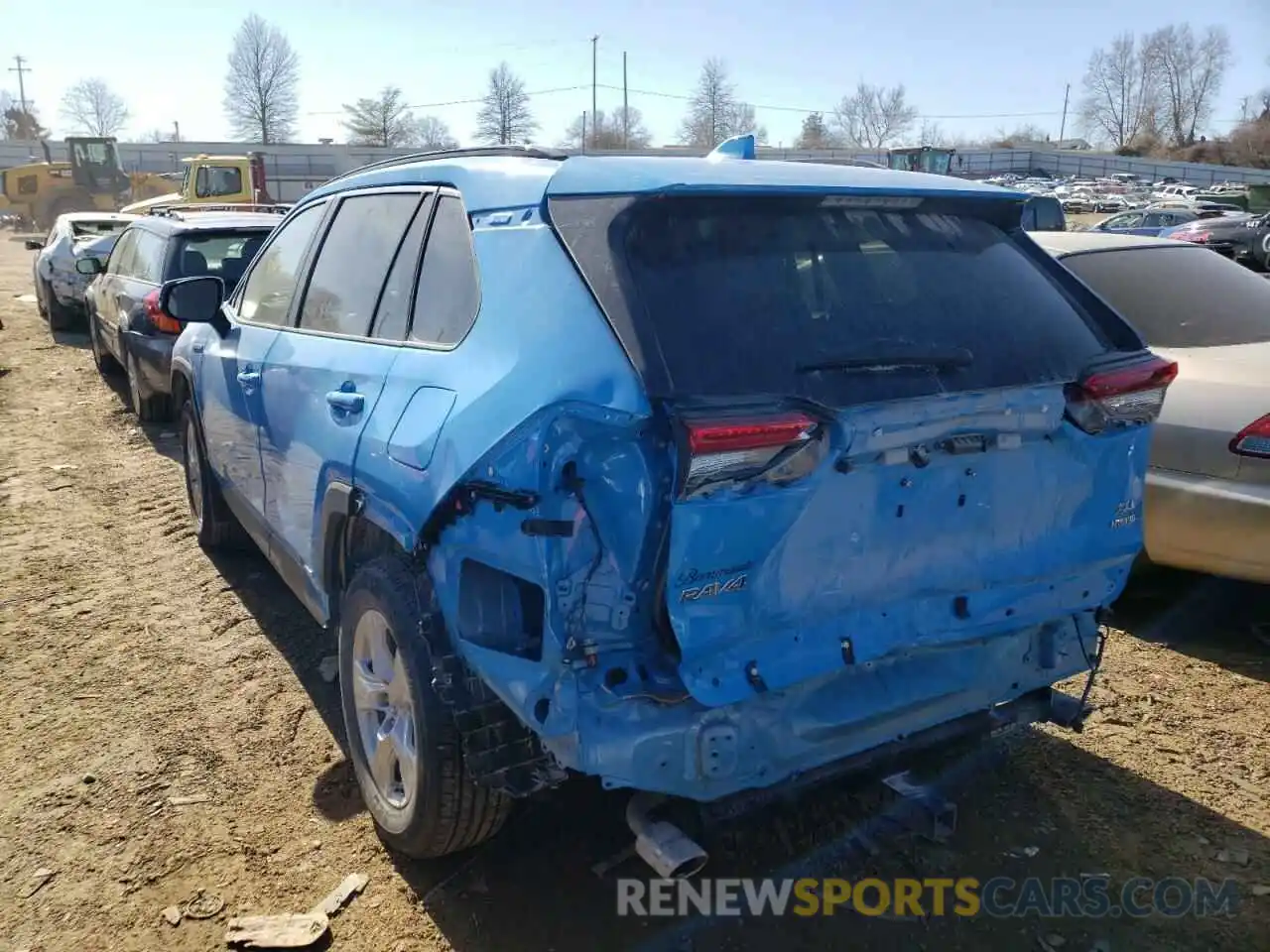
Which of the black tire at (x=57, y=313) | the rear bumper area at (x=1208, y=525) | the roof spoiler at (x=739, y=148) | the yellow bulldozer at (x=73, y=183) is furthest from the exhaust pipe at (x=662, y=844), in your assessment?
the yellow bulldozer at (x=73, y=183)

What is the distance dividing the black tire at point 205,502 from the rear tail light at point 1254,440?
4.76 m

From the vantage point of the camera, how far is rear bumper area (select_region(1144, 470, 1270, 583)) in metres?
3.98

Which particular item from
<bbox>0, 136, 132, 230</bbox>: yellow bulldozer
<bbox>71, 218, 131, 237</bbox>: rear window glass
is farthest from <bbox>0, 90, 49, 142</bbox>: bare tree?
<bbox>71, 218, 131, 237</bbox>: rear window glass

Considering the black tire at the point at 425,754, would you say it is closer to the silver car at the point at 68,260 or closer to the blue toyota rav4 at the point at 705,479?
the blue toyota rav4 at the point at 705,479

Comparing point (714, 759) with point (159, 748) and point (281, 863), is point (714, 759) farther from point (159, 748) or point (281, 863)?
point (159, 748)

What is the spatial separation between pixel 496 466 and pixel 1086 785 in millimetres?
2372

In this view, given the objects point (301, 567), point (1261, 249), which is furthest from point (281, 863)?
point (1261, 249)

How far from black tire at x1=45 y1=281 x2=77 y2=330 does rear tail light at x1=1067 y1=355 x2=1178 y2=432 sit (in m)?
14.6

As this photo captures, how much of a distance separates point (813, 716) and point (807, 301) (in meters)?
0.99

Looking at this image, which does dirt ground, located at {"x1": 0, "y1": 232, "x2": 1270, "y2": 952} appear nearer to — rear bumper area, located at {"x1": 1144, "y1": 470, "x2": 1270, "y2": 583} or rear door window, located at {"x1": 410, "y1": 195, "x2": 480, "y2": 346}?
rear bumper area, located at {"x1": 1144, "y1": 470, "x2": 1270, "y2": 583}

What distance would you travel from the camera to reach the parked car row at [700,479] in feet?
7.07

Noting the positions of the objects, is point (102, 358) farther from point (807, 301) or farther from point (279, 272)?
point (807, 301)

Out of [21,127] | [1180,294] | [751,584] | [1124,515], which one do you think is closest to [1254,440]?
[1180,294]

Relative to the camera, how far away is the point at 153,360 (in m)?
7.93
